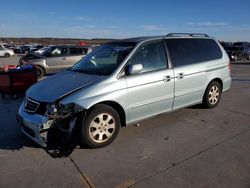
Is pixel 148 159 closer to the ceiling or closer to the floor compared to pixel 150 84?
closer to the floor

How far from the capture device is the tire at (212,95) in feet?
19.1

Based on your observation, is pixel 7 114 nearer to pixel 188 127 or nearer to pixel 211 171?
pixel 188 127

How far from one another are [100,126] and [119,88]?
0.66 metres

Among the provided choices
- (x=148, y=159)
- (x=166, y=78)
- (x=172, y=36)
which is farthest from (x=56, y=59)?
(x=148, y=159)

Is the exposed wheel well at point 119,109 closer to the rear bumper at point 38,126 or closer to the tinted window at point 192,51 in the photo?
the rear bumper at point 38,126

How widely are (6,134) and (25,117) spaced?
102 cm

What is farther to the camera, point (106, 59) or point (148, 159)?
point (106, 59)

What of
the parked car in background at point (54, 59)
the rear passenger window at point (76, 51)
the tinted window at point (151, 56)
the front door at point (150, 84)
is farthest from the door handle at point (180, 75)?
the rear passenger window at point (76, 51)

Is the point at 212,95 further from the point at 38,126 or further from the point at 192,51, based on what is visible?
the point at 38,126

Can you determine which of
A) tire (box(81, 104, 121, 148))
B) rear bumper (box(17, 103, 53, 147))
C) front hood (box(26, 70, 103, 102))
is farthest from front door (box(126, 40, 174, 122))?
rear bumper (box(17, 103, 53, 147))

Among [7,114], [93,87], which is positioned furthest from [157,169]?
[7,114]

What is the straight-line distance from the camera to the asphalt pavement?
314 centimetres

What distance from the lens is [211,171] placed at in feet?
10.8

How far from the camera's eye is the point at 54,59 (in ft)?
42.7
